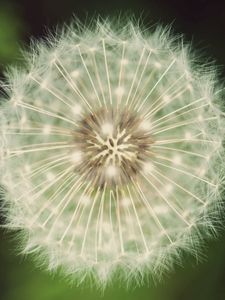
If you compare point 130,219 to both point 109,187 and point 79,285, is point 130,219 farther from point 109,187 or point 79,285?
point 79,285

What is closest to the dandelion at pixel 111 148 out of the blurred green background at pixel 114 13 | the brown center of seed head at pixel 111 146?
the brown center of seed head at pixel 111 146

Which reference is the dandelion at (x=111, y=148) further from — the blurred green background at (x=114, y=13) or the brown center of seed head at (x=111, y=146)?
the blurred green background at (x=114, y=13)

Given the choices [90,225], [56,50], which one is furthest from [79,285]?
[56,50]

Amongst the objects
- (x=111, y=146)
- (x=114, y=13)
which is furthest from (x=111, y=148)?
(x=114, y=13)

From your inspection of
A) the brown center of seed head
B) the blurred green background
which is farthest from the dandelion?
the blurred green background

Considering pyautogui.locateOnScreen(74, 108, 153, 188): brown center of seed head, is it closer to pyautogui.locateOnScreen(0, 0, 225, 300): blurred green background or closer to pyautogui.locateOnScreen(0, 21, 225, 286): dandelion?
pyautogui.locateOnScreen(0, 21, 225, 286): dandelion

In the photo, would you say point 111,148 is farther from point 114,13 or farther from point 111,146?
point 114,13
